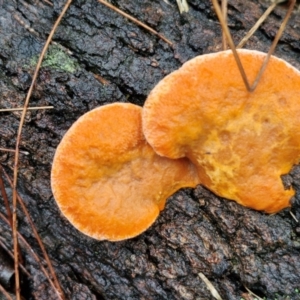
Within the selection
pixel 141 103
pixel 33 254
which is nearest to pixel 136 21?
pixel 141 103

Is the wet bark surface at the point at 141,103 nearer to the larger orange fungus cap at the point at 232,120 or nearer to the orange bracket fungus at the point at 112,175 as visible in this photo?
the orange bracket fungus at the point at 112,175

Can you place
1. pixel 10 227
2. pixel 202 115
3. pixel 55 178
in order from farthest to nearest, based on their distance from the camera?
1. pixel 10 227
2. pixel 55 178
3. pixel 202 115

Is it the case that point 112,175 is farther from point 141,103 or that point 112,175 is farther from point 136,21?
point 136,21

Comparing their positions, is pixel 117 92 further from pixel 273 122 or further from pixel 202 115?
pixel 273 122

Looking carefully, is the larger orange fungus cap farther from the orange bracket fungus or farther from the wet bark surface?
the wet bark surface

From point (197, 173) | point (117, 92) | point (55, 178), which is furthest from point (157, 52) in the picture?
point (55, 178)

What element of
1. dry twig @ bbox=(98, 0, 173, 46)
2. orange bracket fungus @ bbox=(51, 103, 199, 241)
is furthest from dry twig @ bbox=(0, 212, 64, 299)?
dry twig @ bbox=(98, 0, 173, 46)
